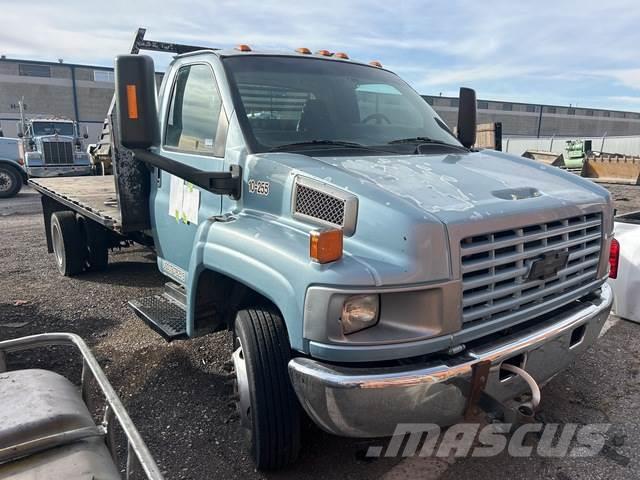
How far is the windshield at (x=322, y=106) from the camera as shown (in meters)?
3.17

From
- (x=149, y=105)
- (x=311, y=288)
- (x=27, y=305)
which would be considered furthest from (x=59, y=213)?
(x=311, y=288)

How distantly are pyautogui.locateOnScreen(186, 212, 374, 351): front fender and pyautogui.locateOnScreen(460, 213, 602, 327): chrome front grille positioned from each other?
532mm

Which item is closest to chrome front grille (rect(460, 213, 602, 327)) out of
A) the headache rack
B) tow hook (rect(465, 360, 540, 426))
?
tow hook (rect(465, 360, 540, 426))

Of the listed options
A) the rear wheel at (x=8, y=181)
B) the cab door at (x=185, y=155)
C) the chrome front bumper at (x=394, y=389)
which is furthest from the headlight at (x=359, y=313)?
the rear wheel at (x=8, y=181)

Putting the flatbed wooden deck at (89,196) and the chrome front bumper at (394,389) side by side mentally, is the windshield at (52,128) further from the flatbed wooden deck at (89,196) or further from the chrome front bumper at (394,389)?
the chrome front bumper at (394,389)

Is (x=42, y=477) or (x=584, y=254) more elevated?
(x=584, y=254)

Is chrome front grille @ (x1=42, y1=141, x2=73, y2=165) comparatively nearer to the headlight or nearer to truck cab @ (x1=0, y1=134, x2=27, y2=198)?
truck cab @ (x1=0, y1=134, x2=27, y2=198)

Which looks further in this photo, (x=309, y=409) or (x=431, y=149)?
(x=431, y=149)

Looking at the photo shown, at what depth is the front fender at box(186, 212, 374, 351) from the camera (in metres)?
2.13

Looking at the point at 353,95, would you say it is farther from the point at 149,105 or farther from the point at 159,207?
the point at 159,207

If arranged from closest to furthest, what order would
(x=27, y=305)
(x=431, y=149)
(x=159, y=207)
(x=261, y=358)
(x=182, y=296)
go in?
(x=261, y=358) → (x=431, y=149) → (x=182, y=296) → (x=159, y=207) → (x=27, y=305)

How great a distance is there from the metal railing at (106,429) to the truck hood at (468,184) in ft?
4.77

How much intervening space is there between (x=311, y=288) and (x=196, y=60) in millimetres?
2271

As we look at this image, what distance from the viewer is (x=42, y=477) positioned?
1486 mm
